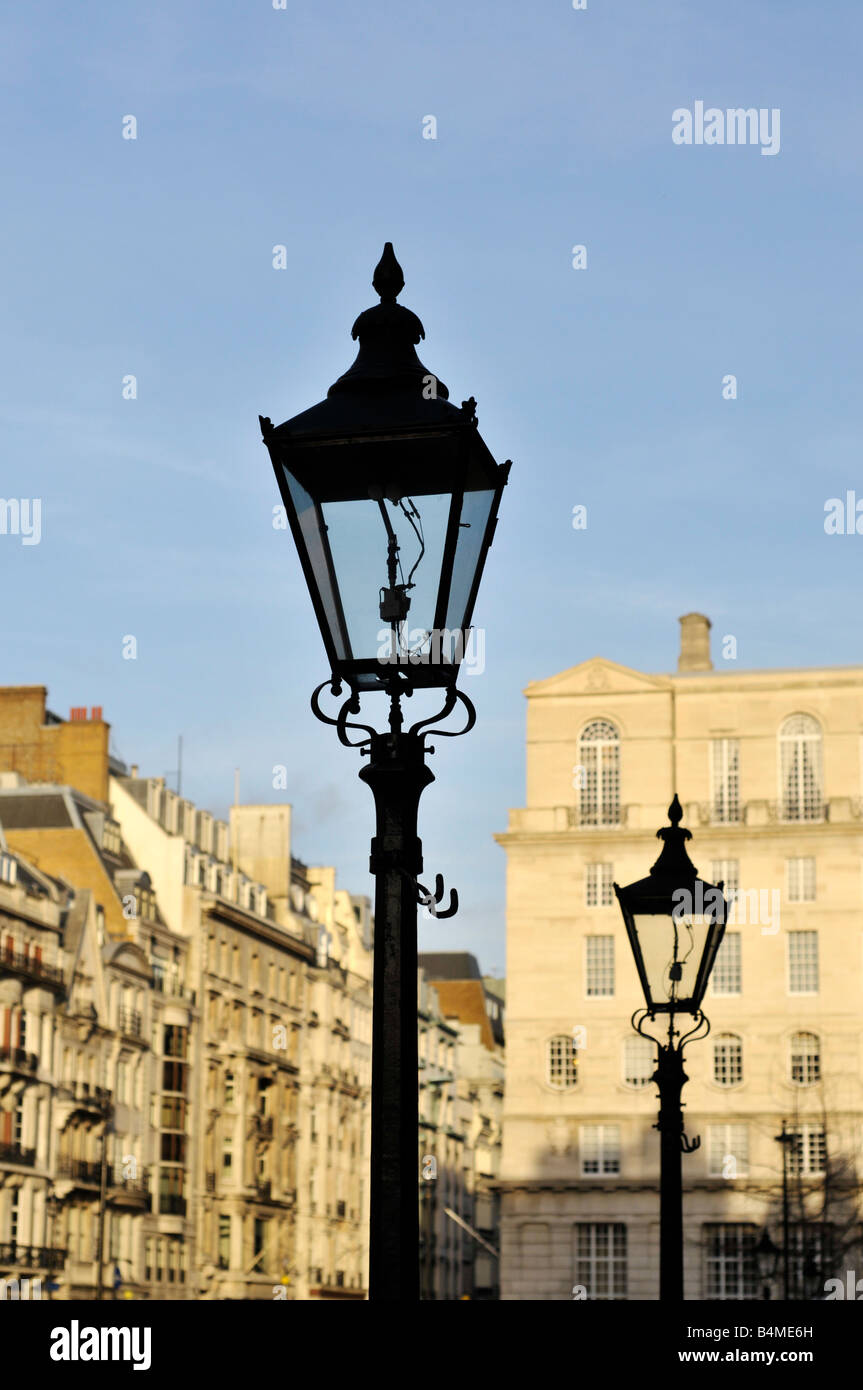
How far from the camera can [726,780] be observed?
271ft

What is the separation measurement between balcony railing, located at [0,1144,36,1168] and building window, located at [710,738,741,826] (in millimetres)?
27632

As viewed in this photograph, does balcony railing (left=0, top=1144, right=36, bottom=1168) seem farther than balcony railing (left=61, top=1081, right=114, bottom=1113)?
No

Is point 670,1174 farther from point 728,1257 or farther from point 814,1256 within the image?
point 728,1257

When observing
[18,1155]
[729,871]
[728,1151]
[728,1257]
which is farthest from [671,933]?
[729,871]

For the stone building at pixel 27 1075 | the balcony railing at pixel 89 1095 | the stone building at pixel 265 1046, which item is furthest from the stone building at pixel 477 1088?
the stone building at pixel 27 1075

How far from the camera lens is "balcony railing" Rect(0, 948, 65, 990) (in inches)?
2817

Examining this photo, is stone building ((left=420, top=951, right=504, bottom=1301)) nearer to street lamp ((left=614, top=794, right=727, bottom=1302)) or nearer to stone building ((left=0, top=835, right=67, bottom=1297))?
stone building ((left=0, top=835, right=67, bottom=1297))

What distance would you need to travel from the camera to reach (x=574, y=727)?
276 ft

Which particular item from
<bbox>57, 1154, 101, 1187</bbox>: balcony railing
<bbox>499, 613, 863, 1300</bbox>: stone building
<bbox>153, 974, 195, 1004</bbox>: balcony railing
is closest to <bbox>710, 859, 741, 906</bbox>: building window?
<bbox>499, 613, 863, 1300</bbox>: stone building

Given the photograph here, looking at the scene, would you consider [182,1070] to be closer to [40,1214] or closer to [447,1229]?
[40,1214]

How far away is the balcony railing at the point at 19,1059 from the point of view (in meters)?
70.8

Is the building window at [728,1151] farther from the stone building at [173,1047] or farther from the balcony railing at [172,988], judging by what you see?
the balcony railing at [172,988]

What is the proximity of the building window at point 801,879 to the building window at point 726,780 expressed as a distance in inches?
118

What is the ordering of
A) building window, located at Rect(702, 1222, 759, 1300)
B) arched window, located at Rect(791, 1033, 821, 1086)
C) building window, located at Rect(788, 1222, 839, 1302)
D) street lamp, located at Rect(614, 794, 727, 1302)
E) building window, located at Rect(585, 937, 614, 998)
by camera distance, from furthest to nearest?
building window, located at Rect(585, 937, 614, 998) < arched window, located at Rect(791, 1033, 821, 1086) < building window, located at Rect(702, 1222, 759, 1300) < building window, located at Rect(788, 1222, 839, 1302) < street lamp, located at Rect(614, 794, 727, 1302)
